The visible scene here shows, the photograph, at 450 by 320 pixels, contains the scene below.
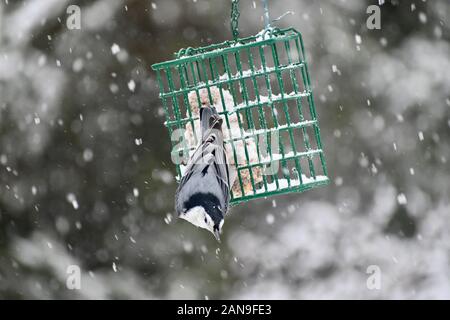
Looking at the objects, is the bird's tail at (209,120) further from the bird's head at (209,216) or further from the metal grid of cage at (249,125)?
the bird's head at (209,216)

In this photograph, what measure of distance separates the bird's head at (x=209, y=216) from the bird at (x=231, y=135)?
52cm

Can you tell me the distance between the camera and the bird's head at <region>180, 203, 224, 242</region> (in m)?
4.27

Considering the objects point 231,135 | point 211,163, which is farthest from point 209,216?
point 231,135

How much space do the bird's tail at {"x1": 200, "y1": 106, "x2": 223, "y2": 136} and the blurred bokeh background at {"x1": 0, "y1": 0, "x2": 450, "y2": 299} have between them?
131 inches

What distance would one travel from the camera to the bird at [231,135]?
488cm

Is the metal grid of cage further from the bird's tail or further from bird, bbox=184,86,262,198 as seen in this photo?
the bird's tail

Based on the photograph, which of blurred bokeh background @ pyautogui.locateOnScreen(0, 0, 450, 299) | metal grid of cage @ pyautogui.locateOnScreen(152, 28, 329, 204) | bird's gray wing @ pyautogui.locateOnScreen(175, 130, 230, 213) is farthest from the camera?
blurred bokeh background @ pyautogui.locateOnScreen(0, 0, 450, 299)

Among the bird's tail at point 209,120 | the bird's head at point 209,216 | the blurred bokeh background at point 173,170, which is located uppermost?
the blurred bokeh background at point 173,170

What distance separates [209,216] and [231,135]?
2.51 ft

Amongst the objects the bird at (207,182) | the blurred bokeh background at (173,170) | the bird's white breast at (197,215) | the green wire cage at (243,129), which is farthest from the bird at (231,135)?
the blurred bokeh background at (173,170)

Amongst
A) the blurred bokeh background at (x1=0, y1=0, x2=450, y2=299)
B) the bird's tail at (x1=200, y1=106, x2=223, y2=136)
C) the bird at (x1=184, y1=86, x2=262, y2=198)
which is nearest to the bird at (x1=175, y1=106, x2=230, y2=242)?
the bird's tail at (x1=200, y1=106, x2=223, y2=136)

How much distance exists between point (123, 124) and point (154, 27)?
1000mm

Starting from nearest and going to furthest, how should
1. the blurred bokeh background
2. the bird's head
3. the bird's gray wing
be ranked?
the bird's head
the bird's gray wing
the blurred bokeh background
